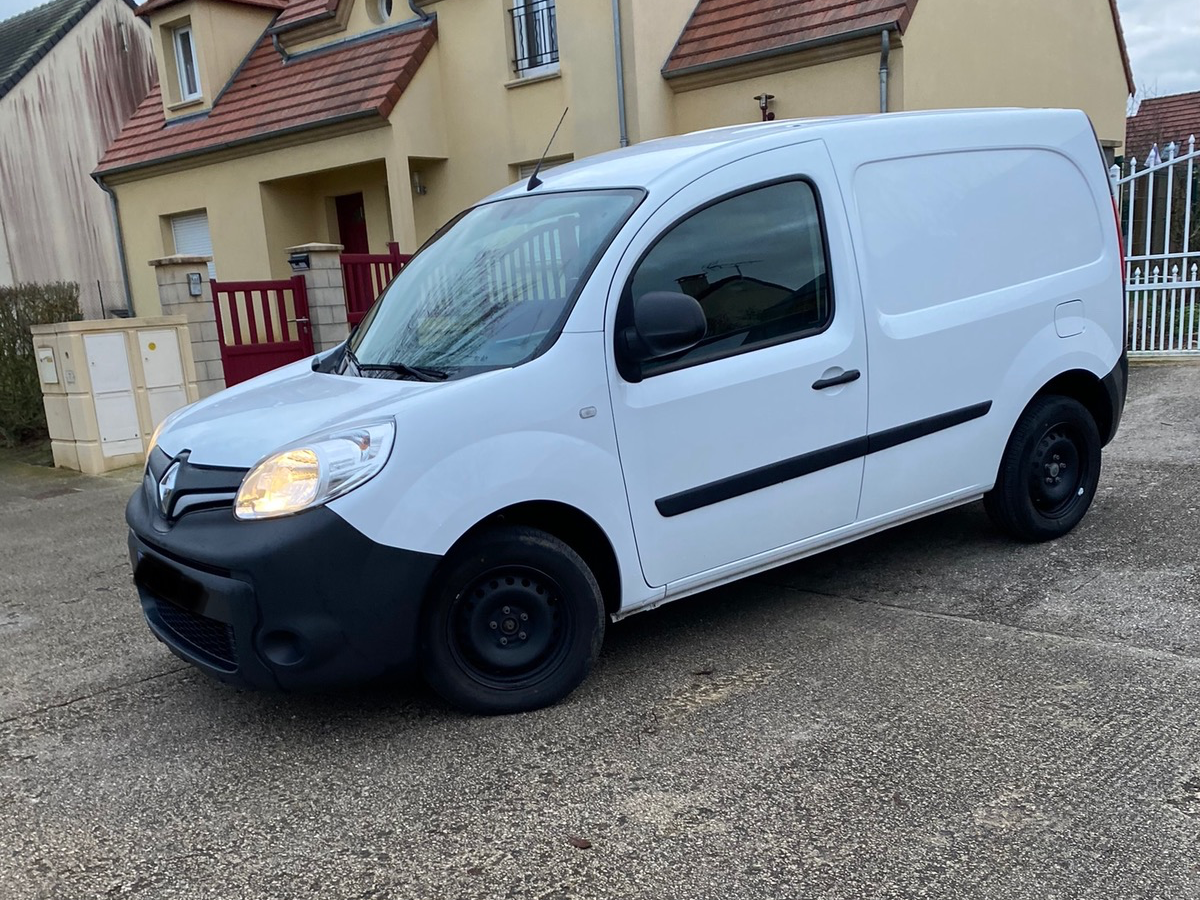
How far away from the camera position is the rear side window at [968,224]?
13.9 ft

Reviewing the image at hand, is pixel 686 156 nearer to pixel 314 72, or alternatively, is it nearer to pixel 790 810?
pixel 790 810

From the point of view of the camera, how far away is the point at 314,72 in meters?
14.9

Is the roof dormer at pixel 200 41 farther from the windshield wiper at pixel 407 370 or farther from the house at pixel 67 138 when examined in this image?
the windshield wiper at pixel 407 370

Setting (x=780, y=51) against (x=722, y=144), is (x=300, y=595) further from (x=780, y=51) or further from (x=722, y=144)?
(x=780, y=51)

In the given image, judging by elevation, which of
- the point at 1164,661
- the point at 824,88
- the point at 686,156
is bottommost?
the point at 1164,661

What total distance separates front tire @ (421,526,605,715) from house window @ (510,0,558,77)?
1084cm

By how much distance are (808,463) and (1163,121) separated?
25.1 m

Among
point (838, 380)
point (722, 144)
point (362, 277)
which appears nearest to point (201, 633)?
point (838, 380)

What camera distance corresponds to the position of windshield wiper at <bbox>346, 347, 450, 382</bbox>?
361 centimetres

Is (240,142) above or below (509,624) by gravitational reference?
above

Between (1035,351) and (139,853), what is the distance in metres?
4.10

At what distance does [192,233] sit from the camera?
17.3 m

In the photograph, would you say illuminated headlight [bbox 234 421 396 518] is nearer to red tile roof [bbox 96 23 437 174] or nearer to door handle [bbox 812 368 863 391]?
door handle [bbox 812 368 863 391]

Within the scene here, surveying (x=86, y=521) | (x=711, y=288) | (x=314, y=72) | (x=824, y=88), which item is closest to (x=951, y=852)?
(x=711, y=288)
